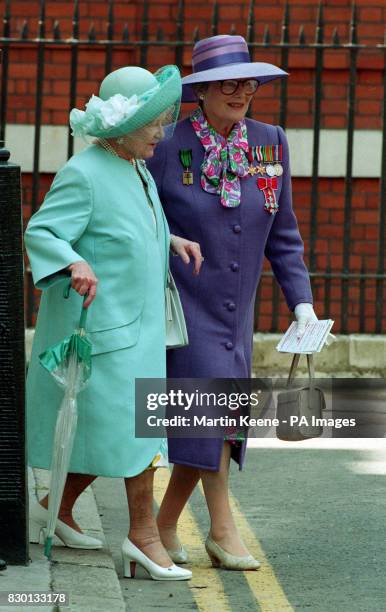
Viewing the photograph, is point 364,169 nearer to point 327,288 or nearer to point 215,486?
point 327,288

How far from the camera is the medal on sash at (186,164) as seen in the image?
5.44 metres

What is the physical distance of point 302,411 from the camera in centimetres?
540

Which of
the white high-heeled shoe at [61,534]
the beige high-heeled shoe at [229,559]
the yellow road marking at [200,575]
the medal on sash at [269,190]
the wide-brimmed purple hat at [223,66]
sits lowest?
the yellow road marking at [200,575]

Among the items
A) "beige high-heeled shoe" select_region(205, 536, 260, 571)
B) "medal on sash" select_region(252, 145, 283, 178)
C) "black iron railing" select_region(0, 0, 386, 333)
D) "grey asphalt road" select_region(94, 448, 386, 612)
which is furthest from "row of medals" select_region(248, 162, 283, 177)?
"black iron railing" select_region(0, 0, 386, 333)

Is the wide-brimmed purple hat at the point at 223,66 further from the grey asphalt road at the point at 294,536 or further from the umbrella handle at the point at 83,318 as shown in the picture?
the grey asphalt road at the point at 294,536

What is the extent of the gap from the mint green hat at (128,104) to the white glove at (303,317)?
0.85 metres

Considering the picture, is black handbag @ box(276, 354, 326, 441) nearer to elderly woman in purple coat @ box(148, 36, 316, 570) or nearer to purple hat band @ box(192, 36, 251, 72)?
elderly woman in purple coat @ box(148, 36, 316, 570)

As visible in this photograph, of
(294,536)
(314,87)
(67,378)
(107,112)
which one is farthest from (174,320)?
(314,87)

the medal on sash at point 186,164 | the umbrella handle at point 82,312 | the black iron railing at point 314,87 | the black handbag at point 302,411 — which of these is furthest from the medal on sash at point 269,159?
the black iron railing at point 314,87

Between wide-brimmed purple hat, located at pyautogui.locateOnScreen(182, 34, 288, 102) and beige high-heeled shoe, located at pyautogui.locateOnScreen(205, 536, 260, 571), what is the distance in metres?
1.56

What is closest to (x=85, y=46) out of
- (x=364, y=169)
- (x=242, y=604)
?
(x=364, y=169)

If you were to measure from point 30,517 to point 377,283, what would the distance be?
5.23 m

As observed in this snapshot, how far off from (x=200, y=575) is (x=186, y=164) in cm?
141

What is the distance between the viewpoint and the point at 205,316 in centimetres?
548
